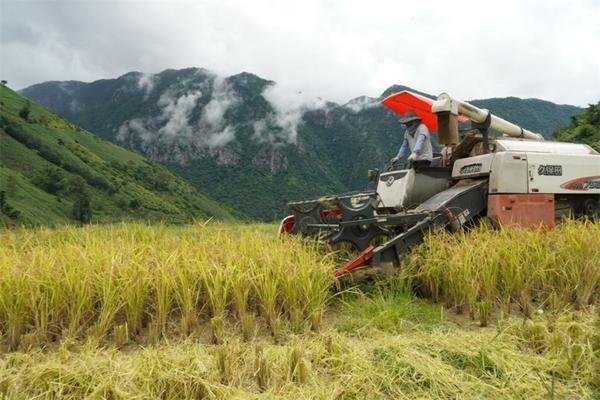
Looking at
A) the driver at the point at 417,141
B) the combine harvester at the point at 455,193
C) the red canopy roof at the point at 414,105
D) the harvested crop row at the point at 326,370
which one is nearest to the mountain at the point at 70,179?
the red canopy roof at the point at 414,105

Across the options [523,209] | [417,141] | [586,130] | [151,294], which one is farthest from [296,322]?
[586,130]

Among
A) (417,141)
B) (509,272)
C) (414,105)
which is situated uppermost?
(414,105)

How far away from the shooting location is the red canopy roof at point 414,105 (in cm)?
691

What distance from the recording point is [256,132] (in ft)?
482

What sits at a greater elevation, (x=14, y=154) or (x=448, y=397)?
(x=14, y=154)

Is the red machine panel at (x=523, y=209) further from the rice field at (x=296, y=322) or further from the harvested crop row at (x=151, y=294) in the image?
the harvested crop row at (x=151, y=294)

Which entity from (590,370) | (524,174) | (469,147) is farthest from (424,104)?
(590,370)

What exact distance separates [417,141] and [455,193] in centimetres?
109

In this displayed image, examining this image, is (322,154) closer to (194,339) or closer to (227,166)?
(227,166)

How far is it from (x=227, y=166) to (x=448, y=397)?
133 meters

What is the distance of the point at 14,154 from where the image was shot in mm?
75688

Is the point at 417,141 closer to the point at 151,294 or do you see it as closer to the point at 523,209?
the point at 523,209

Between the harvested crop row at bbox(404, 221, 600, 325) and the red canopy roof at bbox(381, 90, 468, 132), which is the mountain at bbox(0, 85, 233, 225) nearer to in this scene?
the red canopy roof at bbox(381, 90, 468, 132)

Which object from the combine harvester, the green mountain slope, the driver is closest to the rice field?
the combine harvester
